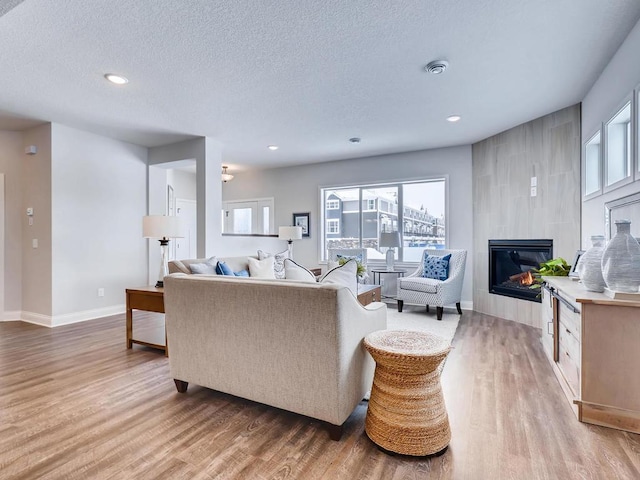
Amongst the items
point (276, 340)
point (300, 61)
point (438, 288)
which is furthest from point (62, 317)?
point (438, 288)

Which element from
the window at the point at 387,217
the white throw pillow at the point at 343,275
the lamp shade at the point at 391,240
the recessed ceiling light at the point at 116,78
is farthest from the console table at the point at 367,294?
the recessed ceiling light at the point at 116,78

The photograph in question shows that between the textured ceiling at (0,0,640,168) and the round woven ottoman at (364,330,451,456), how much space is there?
2.00m

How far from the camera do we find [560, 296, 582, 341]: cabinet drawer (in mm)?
2084

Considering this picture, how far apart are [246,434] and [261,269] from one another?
6.40ft

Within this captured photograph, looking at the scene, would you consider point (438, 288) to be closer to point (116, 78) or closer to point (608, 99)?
point (608, 99)

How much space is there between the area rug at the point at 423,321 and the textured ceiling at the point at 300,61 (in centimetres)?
245

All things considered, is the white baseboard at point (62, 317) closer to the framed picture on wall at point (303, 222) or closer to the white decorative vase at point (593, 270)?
the framed picture on wall at point (303, 222)

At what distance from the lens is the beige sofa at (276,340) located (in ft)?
5.73

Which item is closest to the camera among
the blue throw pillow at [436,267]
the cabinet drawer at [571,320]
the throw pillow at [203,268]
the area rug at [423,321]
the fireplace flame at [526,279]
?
the cabinet drawer at [571,320]

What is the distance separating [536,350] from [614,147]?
188 centimetres

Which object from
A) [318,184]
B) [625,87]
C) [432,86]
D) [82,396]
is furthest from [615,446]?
[318,184]

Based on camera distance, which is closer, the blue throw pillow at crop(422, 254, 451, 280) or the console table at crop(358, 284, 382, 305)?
the console table at crop(358, 284, 382, 305)

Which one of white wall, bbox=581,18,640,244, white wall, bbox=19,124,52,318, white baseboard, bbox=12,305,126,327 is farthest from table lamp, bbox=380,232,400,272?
white wall, bbox=19,124,52,318

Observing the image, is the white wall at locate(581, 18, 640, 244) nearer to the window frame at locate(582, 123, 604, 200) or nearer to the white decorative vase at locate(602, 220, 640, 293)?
the window frame at locate(582, 123, 604, 200)
